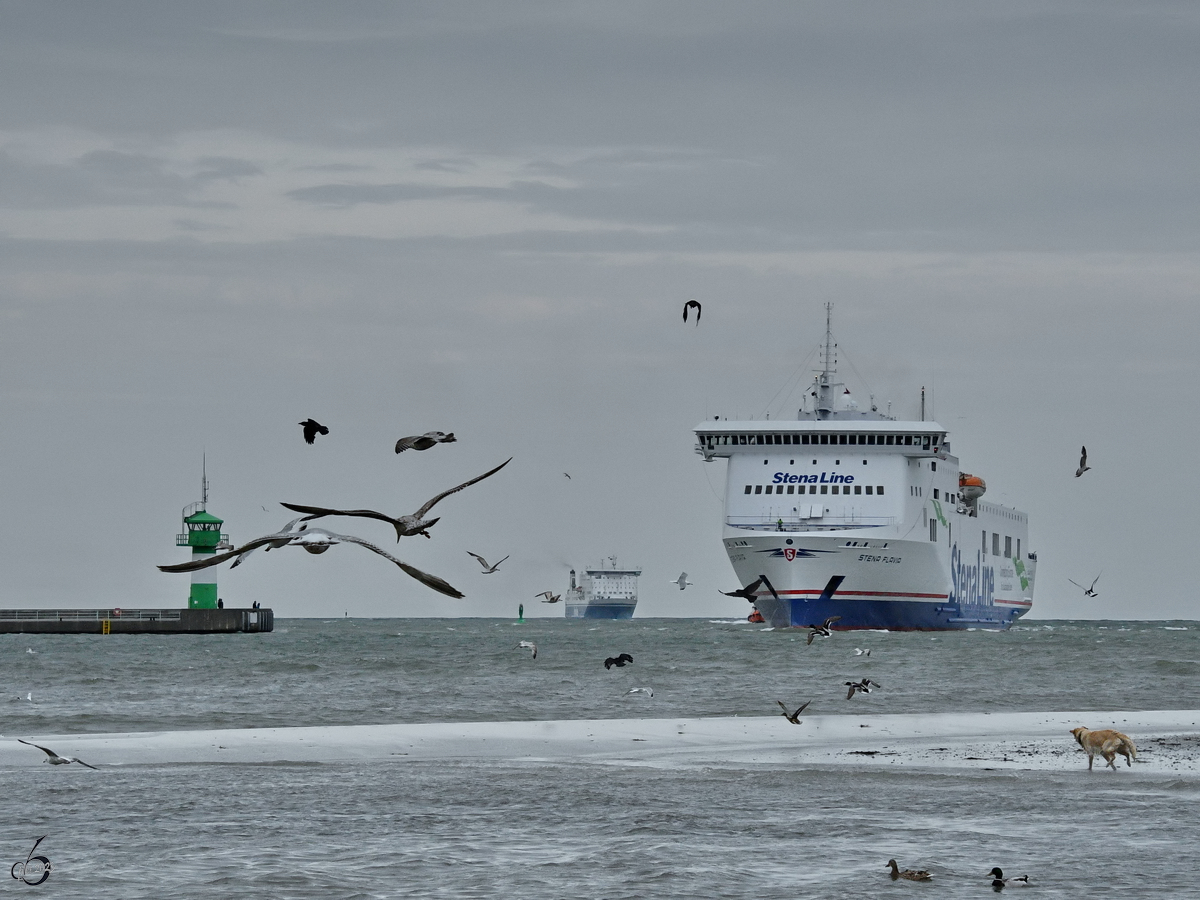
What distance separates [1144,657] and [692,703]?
36556 millimetres

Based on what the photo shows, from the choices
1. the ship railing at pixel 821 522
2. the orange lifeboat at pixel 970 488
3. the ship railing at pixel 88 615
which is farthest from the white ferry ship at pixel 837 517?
the ship railing at pixel 88 615

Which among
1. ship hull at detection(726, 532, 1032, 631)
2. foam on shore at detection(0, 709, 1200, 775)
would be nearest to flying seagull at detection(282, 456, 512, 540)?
foam on shore at detection(0, 709, 1200, 775)

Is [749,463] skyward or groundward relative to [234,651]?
skyward

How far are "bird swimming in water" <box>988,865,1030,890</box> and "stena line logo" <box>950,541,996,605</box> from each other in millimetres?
83537

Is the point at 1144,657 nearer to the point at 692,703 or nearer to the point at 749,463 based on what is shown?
the point at 749,463

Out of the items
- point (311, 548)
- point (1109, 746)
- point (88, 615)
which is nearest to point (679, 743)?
point (1109, 746)

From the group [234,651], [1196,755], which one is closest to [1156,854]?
[1196,755]

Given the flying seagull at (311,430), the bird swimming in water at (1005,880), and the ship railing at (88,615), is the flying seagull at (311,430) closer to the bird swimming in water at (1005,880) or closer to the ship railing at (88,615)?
the bird swimming in water at (1005,880)

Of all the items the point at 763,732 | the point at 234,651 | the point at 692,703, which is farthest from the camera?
the point at 234,651

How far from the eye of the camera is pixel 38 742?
27719mm

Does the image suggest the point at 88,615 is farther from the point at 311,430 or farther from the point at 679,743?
the point at 311,430

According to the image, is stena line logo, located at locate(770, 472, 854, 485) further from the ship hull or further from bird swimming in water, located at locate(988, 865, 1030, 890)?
bird swimming in water, located at locate(988, 865, 1030, 890)

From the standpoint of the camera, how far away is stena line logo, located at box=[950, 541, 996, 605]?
321 feet

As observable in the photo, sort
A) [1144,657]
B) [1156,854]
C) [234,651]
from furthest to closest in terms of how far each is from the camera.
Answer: [234,651] → [1144,657] → [1156,854]
